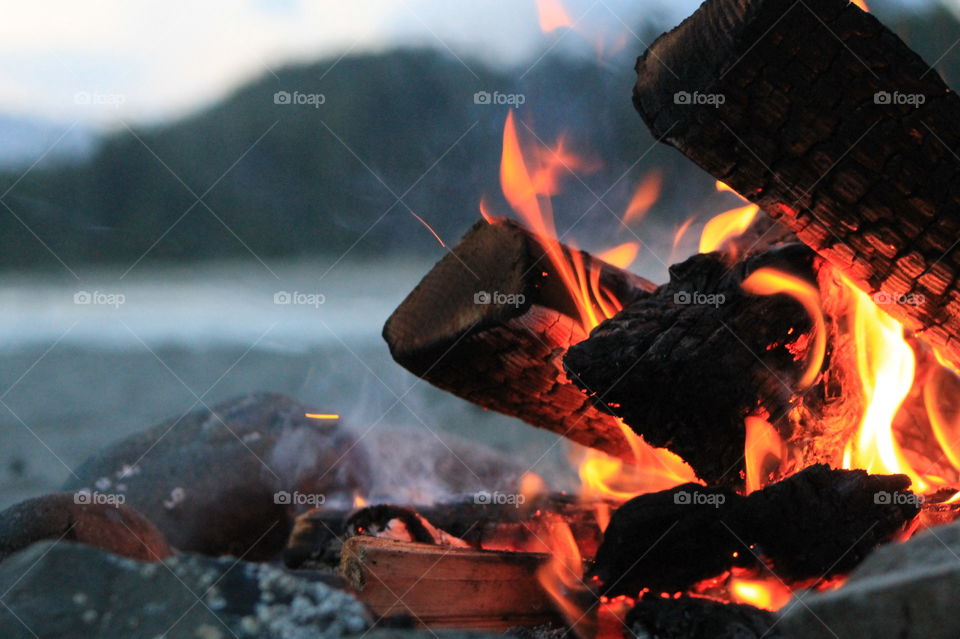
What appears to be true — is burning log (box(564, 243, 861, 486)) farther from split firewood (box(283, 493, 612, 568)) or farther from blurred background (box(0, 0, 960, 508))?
blurred background (box(0, 0, 960, 508))

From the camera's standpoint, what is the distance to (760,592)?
7.22ft

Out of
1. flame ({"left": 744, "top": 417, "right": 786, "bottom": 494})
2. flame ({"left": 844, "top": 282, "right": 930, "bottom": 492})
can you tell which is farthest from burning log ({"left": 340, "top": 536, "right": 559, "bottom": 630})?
flame ({"left": 844, "top": 282, "right": 930, "bottom": 492})

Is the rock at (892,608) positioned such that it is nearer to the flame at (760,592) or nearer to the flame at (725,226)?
the flame at (760,592)

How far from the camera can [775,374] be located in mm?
2416

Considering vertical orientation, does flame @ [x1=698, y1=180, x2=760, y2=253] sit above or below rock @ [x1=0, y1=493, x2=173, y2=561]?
above

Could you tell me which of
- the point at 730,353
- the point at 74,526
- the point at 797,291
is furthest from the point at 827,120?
the point at 74,526

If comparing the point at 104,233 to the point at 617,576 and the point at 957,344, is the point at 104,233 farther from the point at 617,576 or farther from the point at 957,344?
the point at 957,344

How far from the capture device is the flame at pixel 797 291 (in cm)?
241

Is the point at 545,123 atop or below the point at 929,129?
atop

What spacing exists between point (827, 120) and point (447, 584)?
4.78 ft

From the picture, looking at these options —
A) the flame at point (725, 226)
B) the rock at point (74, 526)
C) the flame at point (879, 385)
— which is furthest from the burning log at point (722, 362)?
the rock at point (74, 526)

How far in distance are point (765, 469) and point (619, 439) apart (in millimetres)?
726

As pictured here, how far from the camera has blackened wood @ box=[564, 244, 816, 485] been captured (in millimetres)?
2369

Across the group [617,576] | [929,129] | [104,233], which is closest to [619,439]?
[617,576]
